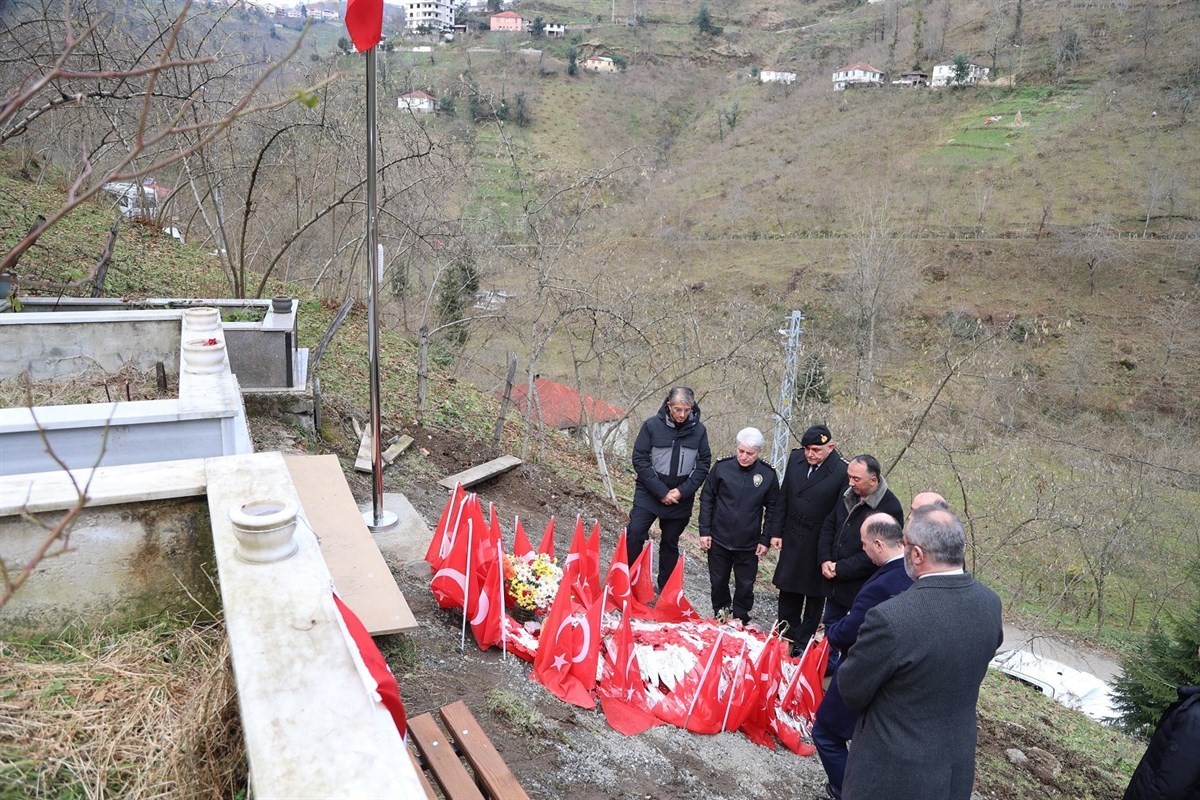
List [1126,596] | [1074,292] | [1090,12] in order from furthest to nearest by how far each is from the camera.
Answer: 1. [1090,12]
2. [1074,292]
3. [1126,596]

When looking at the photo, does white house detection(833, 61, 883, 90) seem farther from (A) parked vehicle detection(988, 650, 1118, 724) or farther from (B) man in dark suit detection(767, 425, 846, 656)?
(B) man in dark suit detection(767, 425, 846, 656)

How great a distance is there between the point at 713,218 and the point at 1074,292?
22281 mm

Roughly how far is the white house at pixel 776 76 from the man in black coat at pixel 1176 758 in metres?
85.8

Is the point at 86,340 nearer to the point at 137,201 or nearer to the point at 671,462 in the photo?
the point at 671,462

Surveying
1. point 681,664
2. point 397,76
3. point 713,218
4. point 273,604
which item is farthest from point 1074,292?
point 273,604

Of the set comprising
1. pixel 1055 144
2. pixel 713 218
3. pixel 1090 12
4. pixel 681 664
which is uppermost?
pixel 1090 12

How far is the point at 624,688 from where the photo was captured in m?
4.21

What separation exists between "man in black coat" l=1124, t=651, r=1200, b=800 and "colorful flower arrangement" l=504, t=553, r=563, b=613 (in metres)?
2.98

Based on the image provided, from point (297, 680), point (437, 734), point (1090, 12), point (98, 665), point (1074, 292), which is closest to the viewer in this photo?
point (297, 680)

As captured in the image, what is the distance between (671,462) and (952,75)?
253 ft

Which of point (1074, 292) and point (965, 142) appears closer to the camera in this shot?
point (1074, 292)

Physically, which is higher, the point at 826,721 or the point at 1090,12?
the point at 1090,12

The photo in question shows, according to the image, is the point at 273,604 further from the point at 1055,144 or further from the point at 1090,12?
the point at 1090,12

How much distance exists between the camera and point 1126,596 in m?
16.3
